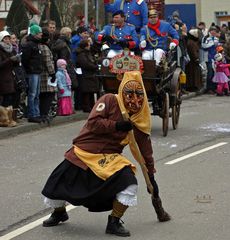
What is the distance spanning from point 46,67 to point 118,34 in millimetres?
2077

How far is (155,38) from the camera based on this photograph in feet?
43.2

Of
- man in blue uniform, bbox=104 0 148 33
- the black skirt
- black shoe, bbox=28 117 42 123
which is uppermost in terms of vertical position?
man in blue uniform, bbox=104 0 148 33

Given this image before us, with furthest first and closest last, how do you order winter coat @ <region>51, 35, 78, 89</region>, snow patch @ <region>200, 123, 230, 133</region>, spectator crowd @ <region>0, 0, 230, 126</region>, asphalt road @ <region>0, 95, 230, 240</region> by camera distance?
winter coat @ <region>51, 35, 78, 89</region>
snow patch @ <region>200, 123, 230, 133</region>
spectator crowd @ <region>0, 0, 230, 126</region>
asphalt road @ <region>0, 95, 230, 240</region>

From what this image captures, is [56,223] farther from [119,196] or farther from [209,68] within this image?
[209,68]

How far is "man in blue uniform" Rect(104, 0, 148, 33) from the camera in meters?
13.6

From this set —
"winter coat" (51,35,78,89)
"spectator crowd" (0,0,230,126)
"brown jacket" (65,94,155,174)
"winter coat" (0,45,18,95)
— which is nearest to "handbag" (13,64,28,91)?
"spectator crowd" (0,0,230,126)

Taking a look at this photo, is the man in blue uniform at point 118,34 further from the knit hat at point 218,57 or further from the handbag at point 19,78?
the knit hat at point 218,57

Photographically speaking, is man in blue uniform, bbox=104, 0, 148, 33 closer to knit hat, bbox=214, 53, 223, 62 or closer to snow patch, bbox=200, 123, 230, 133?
snow patch, bbox=200, 123, 230, 133

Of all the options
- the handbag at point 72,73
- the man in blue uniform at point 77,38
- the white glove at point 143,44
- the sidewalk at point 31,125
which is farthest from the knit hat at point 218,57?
the white glove at point 143,44

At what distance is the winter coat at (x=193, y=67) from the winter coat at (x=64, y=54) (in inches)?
251

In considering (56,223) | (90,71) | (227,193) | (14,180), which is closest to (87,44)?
(90,71)

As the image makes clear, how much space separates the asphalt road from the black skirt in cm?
33

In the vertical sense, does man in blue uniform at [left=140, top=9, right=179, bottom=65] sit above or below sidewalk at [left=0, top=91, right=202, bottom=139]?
above

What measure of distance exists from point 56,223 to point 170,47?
7171 millimetres
